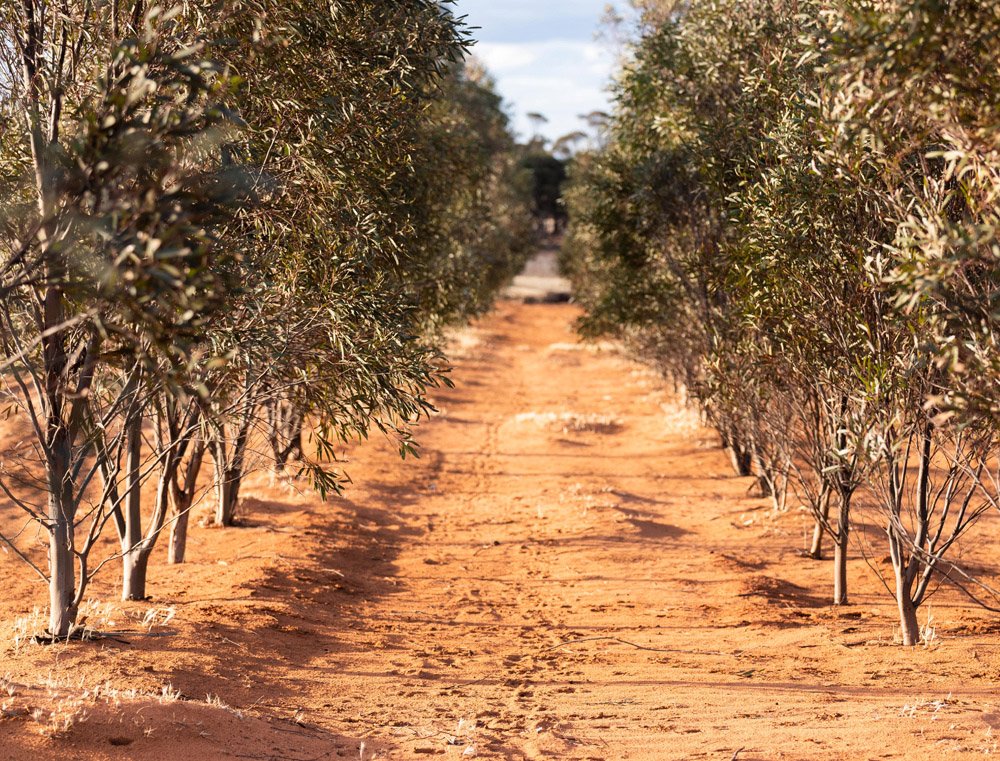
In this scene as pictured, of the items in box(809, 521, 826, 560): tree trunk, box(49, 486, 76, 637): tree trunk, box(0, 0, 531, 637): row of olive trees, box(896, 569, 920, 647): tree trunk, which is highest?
box(0, 0, 531, 637): row of olive trees

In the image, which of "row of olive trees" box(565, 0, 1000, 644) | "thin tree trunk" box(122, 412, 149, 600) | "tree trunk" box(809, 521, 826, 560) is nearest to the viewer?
"row of olive trees" box(565, 0, 1000, 644)

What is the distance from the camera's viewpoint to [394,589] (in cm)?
1385

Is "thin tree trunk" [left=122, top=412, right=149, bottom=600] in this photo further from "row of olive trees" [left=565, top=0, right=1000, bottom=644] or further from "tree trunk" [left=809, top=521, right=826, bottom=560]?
"tree trunk" [left=809, top=521, right=826, bottom=560]

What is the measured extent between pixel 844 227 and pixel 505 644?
5978 millimetres

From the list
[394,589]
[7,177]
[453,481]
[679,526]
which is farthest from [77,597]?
[453,481]

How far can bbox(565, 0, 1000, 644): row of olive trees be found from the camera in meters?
6.30

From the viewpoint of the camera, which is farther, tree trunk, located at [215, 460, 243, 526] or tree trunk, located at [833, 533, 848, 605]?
tree trunk, located at [215, 460, 243, 526]

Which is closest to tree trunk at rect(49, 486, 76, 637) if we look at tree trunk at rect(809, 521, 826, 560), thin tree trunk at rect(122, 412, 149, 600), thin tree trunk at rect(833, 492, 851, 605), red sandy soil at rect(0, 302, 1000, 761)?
red sandy soil at rect(0, 302, 1000, 761)

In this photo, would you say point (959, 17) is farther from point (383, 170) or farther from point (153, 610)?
point (153, 610)

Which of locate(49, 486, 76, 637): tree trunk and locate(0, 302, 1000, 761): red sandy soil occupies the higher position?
locate(49, 486, 76, 637): tree trunk

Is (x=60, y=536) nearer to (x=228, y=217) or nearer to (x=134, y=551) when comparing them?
(x=134, y=551)

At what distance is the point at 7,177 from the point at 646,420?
2259 cm

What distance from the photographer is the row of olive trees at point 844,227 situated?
20.7 feet

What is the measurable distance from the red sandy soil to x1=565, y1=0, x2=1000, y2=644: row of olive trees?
3.97 feet
